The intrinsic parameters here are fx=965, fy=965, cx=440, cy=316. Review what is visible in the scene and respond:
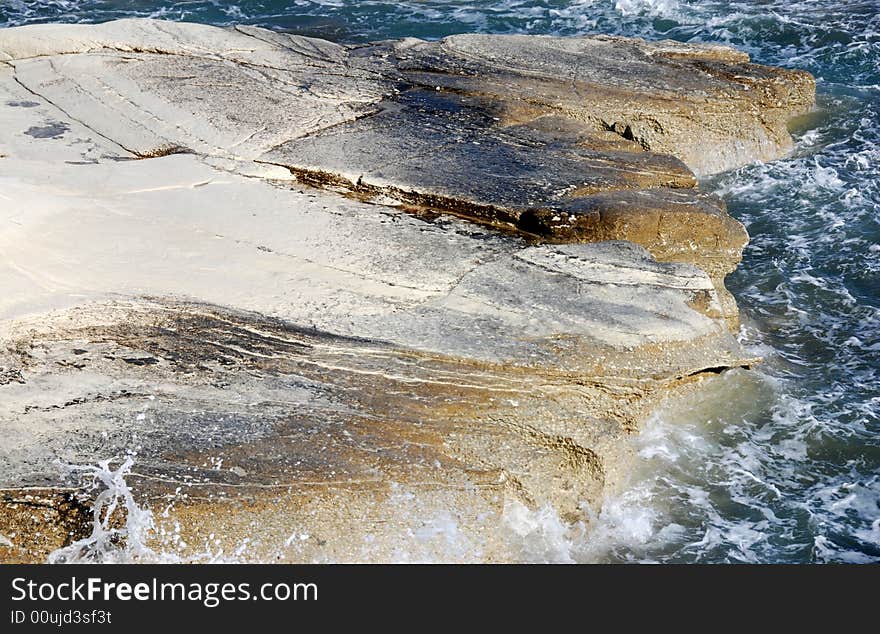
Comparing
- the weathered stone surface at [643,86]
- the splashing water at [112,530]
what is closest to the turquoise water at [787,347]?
the weathered stone surface at [643,86]

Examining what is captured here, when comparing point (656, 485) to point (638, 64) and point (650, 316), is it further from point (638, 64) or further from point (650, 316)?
point (638, 64)

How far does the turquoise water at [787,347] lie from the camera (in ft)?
14.8

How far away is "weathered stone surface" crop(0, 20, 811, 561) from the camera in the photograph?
385 cm

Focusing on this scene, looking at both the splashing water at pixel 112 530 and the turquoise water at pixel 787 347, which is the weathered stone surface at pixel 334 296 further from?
the turquoise water at pixel 787 347

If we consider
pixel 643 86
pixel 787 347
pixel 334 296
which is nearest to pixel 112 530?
pixel 334 296

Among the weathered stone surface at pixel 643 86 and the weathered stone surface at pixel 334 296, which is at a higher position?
the weathered stone surface at pixel 643 86

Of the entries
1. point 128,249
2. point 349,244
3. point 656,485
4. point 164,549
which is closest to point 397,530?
point 164,549

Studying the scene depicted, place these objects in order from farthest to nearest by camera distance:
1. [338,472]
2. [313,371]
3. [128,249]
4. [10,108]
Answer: [10,108] < [128,249] < [313,371] < [338,472]

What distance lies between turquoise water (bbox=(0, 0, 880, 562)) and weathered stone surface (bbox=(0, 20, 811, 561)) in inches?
15.7

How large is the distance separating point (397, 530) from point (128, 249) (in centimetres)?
232

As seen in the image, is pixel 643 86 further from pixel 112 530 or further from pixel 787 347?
pixel 112 530

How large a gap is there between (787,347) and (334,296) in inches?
113

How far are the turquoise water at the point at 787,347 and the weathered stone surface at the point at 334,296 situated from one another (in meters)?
0.40

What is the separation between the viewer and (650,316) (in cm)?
473
